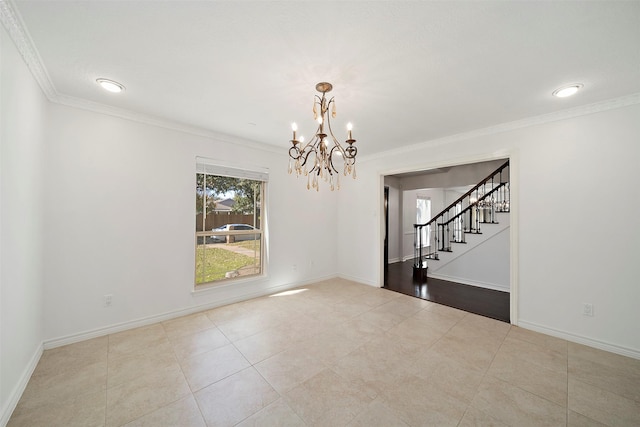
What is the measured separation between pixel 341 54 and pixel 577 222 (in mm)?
3121

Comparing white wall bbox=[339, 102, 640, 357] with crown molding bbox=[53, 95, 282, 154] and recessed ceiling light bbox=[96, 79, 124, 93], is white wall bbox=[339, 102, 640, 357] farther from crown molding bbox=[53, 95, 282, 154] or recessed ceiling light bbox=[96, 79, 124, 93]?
recessed ceiling light bbox=[96, 79, 124, 93]

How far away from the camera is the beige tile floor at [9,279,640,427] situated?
1675mm

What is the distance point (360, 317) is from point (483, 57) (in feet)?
9.96

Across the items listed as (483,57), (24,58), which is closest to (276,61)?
(483,57)

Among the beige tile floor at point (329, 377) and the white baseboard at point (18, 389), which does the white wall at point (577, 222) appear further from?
the white baseboard at point (18, 389)

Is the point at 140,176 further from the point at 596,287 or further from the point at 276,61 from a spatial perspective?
the point at 596,287

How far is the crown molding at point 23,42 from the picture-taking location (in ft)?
4.80

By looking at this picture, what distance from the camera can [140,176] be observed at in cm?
298

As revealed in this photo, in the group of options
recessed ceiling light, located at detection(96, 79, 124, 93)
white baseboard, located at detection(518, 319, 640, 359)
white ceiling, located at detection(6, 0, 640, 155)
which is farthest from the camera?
white baseboard, located at detection(518, 319, 640, 359)

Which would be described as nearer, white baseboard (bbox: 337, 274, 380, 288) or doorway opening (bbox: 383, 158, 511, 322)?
doorway opening (bbox: 383, 158, 511, 322)

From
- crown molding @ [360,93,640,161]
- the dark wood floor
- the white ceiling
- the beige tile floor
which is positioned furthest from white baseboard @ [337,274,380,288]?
the white ceiling

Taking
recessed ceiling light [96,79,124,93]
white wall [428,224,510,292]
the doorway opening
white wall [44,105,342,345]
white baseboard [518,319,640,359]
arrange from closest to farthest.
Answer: recessed ceiling light [96,79,124,93] < white baseboard [518,319,640,359] < white wall [44,105,342,345] < the doorway opening < white wall [428,224,510,292]

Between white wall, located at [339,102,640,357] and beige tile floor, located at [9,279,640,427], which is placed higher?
white wall, located at [339,102,640,357]

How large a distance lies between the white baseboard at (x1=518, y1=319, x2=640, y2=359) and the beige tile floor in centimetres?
9
